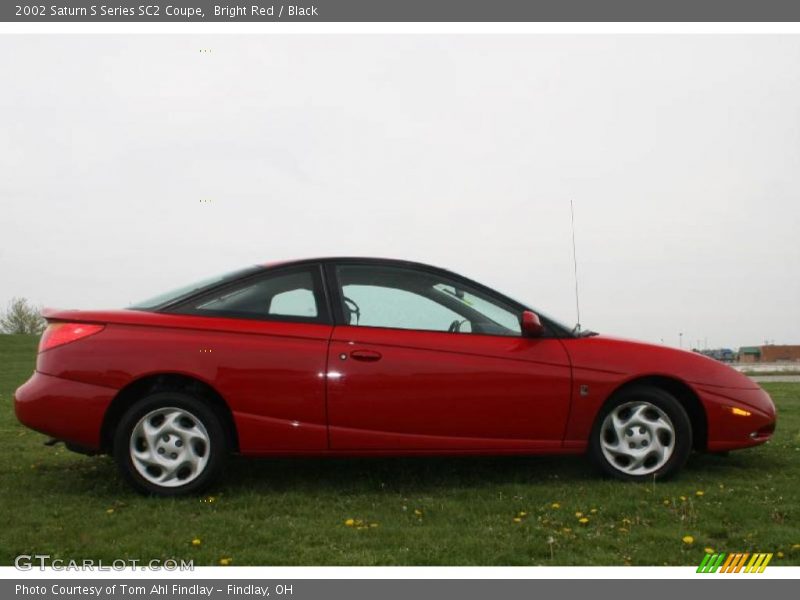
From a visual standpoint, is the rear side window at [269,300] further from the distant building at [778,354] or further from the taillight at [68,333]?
the distant building at [778,354]

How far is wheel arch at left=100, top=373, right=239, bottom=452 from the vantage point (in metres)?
5.07

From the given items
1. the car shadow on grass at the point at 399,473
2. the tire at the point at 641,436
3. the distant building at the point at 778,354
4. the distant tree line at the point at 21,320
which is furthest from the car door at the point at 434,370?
the distant building at the point at 778,354

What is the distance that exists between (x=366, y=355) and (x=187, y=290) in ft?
4.31

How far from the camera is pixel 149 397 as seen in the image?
499cm

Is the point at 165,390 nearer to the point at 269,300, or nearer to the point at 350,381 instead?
the point at 269,300

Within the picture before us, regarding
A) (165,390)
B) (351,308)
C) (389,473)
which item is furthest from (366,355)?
(165,390)

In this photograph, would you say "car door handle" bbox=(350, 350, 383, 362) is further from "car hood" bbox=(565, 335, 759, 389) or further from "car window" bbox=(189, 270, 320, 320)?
"car hood" bbox=(565, 335, 759, 389)

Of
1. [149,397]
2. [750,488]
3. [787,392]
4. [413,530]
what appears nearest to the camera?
[413,530]

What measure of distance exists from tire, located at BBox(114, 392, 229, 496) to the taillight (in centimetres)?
57

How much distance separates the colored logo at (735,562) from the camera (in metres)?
3.71

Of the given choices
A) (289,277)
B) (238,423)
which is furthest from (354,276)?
(238,423)

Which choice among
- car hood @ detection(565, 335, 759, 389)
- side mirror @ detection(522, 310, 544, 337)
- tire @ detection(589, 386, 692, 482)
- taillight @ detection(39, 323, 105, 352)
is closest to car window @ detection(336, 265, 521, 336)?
side mirror @ detection(522, 310, 544, 337)

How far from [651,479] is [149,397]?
11.0 feet

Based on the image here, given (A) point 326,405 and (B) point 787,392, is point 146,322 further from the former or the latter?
(B) point 787,392
